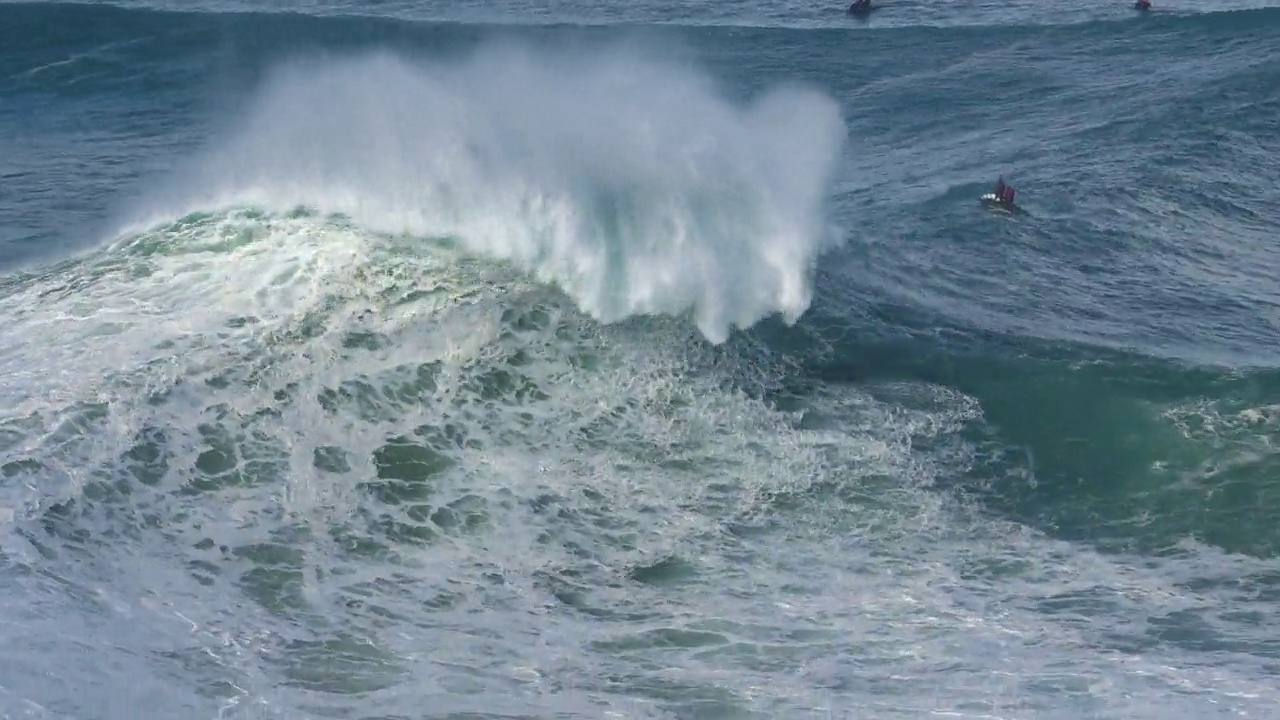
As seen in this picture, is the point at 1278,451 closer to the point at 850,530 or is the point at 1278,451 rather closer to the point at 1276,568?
the point at 1276,568

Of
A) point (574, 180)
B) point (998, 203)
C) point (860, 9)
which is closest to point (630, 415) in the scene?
point (574, 180)

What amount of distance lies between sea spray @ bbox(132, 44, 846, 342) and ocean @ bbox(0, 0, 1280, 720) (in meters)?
0.07

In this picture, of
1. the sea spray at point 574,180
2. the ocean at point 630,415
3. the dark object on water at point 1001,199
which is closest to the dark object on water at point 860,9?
the ocean at point 630,415

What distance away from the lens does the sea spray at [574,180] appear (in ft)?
60.2

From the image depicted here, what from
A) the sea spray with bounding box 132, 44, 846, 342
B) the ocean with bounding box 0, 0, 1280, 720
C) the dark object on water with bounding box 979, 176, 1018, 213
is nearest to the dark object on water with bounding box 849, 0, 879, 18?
the ocean with bounding box 0, 0, 1280, 720

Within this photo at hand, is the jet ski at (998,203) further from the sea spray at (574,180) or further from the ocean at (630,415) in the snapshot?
the sea spray at (574,180)

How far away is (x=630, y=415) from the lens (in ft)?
51.5

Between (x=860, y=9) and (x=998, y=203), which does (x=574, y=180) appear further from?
(x=860, y=9)

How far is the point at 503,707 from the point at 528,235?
866cm

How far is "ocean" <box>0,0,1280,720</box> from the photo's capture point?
11734mm

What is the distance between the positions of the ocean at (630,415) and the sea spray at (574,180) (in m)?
0.07

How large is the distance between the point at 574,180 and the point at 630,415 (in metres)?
4.69

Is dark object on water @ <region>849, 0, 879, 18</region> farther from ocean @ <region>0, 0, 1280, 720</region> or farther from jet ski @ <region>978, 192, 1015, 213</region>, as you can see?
jet ski @ <region>978, 192, 1015, 213</region>

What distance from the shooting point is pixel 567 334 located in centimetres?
1719
